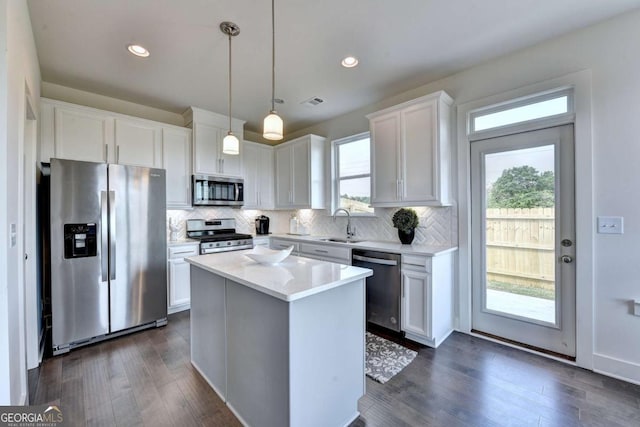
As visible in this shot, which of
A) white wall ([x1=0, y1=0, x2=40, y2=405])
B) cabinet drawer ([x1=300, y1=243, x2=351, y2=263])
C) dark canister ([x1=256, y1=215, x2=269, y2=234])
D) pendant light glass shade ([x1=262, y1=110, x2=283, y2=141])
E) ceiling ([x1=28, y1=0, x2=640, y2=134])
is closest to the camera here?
white wall ([x1=0, y1=0, x2=40, y2=405])

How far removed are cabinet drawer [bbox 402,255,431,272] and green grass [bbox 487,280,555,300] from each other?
2.61ft

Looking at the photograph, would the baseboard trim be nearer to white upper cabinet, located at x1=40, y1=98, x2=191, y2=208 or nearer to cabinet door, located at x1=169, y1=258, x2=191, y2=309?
cabinet door, located at x1=169, y1=258, x2=191, y2=309

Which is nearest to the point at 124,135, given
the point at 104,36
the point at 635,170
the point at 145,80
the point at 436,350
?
the point at 145,80

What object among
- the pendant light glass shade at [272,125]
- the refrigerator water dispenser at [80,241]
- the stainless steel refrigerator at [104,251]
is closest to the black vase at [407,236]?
the pendant light glass shade at [272,125]

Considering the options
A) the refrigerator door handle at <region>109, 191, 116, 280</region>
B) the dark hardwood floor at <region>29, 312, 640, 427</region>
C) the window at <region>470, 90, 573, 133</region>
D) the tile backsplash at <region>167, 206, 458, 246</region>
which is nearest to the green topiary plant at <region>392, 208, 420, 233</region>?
the tile backsplash at <region>167, 206, 458, 246</region>

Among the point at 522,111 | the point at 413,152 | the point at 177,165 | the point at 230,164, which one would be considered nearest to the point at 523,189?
the point at 522,111

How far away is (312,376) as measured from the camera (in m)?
1.52

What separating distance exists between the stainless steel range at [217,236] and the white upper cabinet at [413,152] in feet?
7.00

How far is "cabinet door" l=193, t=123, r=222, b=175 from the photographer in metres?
3.96

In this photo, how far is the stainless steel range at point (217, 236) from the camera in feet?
12.5

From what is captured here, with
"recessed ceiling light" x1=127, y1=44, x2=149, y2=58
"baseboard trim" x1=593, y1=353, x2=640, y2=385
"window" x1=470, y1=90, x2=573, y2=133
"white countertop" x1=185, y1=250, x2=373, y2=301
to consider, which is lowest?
"baseboard trim" x1=593, y1=353, x2=640, y2=385

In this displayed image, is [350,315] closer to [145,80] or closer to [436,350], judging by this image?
[436,350]

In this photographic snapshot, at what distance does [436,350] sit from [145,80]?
422cm

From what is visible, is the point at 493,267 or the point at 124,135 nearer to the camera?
the point at 493,267
